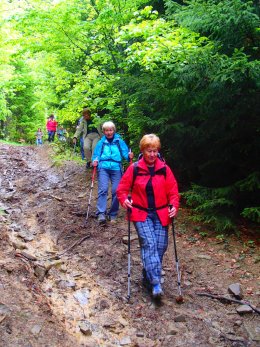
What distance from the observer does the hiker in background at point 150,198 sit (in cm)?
507

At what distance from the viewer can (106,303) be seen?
5082 millimetres

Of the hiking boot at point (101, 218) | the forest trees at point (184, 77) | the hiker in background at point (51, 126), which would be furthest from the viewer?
the hiker in background at point (51, 126)

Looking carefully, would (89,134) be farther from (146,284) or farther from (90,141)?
(146,284)

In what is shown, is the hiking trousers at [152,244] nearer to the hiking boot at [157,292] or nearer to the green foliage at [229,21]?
the hiking boot at [157,292]

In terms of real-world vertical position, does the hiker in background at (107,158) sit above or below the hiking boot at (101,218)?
above

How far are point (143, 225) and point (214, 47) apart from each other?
404cm

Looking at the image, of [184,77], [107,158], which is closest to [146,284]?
[107,158]

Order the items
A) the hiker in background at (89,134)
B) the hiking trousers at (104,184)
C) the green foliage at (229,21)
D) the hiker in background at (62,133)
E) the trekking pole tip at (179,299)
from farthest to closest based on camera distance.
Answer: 1. the hiker in background at (62,133)
2. the hiker in background at (89,134)
3. the hiking trousers at (104,184)
4. the green foliage at (229,21)
5. the trekking pole tip at (179,299)

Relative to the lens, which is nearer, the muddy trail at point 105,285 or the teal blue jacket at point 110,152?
the muddy trail at point 105,285

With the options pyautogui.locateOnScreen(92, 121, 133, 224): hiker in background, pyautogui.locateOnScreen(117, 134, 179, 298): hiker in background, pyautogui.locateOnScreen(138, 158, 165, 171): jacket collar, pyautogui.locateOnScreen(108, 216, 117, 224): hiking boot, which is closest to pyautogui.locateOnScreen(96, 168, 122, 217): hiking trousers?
pyautogui.locateOnScreen(92, 121, 133, 224): hiker in background

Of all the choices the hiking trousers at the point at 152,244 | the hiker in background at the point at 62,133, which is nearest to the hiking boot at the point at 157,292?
the hiking trousers at the point at 152,244

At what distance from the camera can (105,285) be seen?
5.61m

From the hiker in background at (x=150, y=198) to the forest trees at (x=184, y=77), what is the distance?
1922 mm

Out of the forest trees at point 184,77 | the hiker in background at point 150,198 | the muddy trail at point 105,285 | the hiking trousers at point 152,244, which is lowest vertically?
the muddy trail at point 105,285
